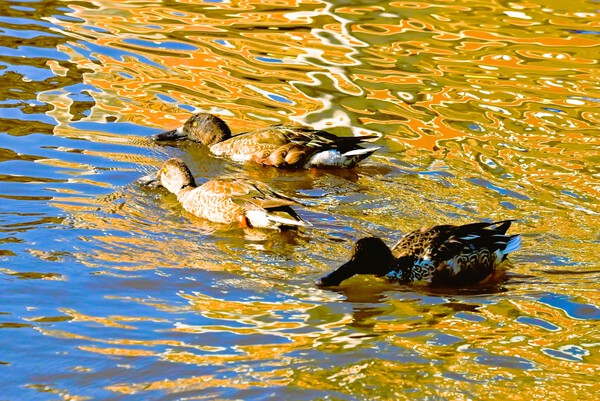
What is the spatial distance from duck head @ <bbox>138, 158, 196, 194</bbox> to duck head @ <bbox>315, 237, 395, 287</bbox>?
2.84 m

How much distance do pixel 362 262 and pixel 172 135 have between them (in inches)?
188

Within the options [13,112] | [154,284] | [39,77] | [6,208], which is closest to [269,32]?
[39,77]

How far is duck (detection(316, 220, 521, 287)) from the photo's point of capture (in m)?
8.66

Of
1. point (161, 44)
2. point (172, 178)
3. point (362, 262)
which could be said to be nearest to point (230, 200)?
point (172, 178)

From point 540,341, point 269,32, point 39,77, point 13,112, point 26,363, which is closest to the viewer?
point 26,363

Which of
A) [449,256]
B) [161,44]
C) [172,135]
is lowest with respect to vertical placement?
[172,135]

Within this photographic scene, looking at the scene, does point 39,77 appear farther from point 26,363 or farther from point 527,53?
point 26,363

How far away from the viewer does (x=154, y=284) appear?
803cm

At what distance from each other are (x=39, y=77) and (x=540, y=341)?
8670mm

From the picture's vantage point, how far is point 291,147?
39.1 feet

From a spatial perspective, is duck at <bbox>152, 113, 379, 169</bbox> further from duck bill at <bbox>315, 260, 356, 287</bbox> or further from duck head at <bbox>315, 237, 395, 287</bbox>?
duck bill at <bbox>315, 260, 356, 287</bbox>

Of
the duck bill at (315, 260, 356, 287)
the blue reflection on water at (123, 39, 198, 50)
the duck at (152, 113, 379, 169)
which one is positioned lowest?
the duck at (152, 113, 379, 169)

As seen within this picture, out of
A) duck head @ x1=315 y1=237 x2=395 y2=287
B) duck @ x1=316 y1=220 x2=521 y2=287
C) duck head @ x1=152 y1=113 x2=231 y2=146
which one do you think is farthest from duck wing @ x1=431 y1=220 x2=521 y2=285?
duck head @ x1=152 y1=113 x2=231 y2=146

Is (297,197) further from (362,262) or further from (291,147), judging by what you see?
(362,262)
